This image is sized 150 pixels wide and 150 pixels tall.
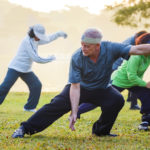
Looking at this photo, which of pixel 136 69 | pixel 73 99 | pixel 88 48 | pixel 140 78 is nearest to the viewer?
pixel 88 48

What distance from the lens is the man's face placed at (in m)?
5.61

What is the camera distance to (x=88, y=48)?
5.62m

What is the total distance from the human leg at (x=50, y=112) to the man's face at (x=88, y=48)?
0.77 meters

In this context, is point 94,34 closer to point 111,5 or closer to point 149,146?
point 149,146

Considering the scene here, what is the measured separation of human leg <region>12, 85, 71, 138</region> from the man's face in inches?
30.2

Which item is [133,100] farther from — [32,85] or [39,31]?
[39,31]

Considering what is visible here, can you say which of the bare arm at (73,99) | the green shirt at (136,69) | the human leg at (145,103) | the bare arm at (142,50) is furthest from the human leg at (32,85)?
the bare arm at (142,50)

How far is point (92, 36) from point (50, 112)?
140 centimetres

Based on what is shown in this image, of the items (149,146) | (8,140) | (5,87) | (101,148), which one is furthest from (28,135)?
(5,87)

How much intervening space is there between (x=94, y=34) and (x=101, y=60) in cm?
44

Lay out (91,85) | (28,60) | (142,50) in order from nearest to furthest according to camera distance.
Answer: (142,50) → (91,85) → (28,60)

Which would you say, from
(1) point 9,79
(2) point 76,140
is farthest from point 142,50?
(1) point 9,79

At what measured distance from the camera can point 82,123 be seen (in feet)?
27.3

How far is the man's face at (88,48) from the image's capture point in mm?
5605
